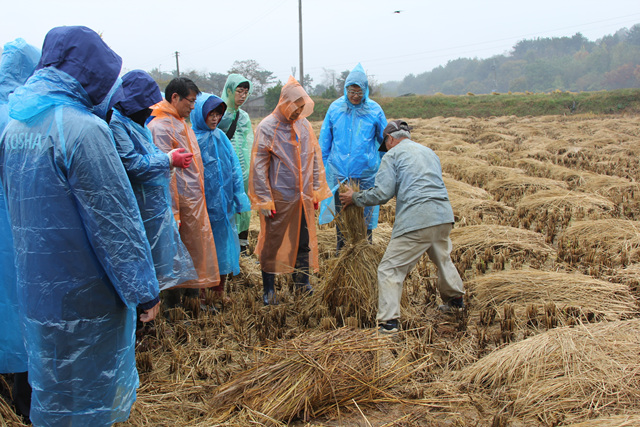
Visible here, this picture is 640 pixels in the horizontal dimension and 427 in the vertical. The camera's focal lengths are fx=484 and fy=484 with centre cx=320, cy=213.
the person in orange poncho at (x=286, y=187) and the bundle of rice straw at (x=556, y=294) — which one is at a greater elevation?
the person in orange poncho at (x=286, y=187)

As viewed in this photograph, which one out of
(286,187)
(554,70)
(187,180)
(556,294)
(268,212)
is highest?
(554,70)

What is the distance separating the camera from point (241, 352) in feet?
9.57

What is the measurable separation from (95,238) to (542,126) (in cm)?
1805

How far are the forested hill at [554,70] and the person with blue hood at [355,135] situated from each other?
167 feet

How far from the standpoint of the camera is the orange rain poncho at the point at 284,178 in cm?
346

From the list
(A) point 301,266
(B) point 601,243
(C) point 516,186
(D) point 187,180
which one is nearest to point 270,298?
(A) point 301,266

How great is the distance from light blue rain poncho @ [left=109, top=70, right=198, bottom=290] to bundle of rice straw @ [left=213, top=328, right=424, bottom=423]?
2.31 ft

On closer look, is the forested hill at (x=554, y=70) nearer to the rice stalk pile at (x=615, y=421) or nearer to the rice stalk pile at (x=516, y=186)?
the rice stalk pile at (x=516, y=186)

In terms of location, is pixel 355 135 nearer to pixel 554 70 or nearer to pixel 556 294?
pixel 556 294


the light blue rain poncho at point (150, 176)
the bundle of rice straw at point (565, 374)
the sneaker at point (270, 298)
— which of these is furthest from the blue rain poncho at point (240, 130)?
the bundle of rice straw at point (565, 374)

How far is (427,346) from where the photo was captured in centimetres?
281

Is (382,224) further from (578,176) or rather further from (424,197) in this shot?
(578,176)

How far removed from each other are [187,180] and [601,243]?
12.7ft

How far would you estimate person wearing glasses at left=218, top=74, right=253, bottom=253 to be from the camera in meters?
4.24
